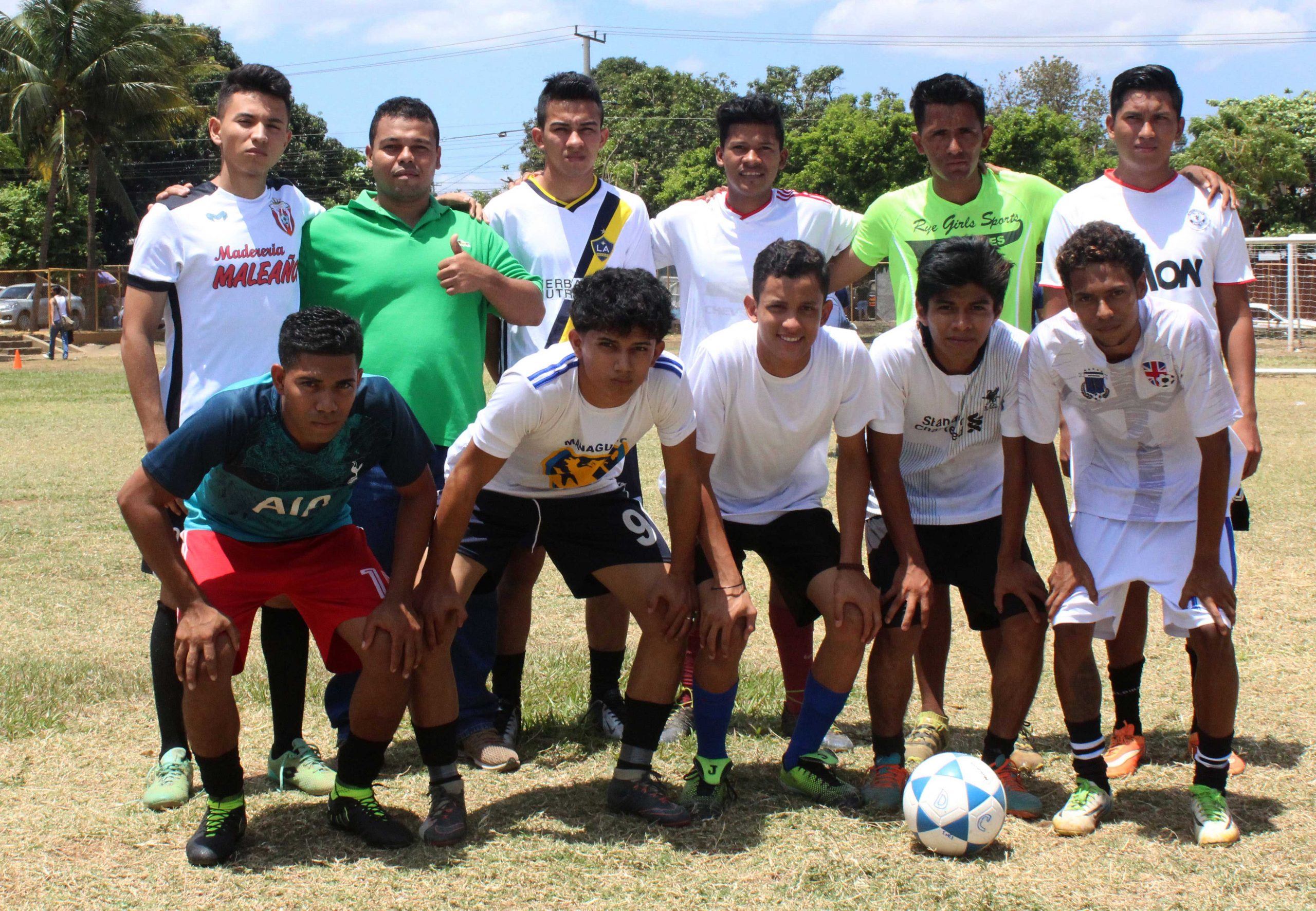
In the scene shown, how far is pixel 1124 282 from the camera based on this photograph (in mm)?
3758

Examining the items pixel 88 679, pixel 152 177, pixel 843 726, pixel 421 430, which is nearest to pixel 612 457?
pixel 421 430

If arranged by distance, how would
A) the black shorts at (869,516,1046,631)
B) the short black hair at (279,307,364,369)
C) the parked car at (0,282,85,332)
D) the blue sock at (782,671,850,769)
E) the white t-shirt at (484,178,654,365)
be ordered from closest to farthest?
the short black hair at (279,307,364,369)
the blue sock at (782,671,850,769)
the black shorts at (869,516,1046,631)
the white t-shirt at (484,178,654,365)
the parked car at (0,282,85,332)

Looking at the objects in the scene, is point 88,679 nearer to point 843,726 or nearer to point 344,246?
point 344,246

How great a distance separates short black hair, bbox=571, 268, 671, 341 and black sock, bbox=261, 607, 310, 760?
1.56 meters

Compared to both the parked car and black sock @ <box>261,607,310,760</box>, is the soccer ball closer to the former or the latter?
black sock @ <box>261,607,310,760</box>

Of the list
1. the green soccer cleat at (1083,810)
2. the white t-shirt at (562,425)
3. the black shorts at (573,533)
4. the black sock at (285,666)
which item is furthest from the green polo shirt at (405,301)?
the green soccer cleat at (1083,810)

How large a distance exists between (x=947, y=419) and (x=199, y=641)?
2.62 metres

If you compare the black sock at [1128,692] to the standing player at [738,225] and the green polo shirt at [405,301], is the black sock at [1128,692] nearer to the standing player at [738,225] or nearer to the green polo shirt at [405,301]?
the standing player at [738,225]

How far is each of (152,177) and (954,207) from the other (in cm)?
5222

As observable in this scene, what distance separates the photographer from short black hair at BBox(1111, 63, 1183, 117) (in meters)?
4.54

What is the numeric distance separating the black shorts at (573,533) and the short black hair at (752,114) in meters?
1.78

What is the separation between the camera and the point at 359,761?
3.78 meters

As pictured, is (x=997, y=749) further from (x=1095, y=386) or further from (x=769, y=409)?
(x=769, y=409)

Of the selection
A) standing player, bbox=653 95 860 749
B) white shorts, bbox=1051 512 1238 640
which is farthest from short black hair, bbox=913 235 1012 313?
standing player, bbox=653 95 860 749
